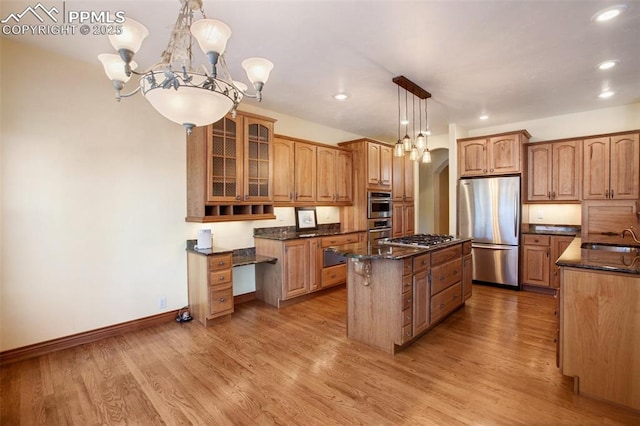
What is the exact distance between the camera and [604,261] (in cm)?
221

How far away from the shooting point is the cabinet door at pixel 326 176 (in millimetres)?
4973

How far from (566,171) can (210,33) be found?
17.5ft

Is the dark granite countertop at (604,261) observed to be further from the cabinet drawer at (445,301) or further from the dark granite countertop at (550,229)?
the dark granite countertop at (550,229)

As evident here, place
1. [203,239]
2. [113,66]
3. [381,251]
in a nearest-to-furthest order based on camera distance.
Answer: [113,66], [381,251], [203,239]

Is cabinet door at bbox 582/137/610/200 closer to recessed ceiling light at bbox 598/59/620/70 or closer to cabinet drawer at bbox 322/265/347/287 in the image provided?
recessed ceiling light at bbox 598/59/620/70

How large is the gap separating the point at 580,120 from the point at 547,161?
0.80 m

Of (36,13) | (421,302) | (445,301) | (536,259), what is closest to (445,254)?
(445,301)

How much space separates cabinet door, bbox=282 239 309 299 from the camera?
4.05m

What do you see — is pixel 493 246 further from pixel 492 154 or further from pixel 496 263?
pixel 492 154

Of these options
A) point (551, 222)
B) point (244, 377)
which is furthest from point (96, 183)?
point (551, 222)

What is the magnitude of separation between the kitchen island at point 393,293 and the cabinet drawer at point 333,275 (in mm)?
1498

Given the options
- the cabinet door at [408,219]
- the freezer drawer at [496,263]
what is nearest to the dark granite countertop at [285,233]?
the cabinet door at [408,219]

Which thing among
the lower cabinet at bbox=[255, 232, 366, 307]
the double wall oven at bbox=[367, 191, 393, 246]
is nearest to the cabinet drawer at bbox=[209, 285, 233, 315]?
the lower cabinet at bbox=[255, 232, 366, 307]

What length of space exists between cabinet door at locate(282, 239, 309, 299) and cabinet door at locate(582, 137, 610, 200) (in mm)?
4210
